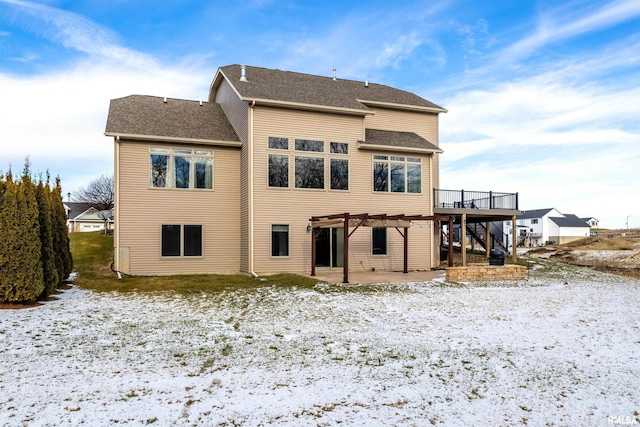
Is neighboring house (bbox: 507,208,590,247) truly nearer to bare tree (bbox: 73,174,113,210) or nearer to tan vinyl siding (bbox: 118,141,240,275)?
bare tree (bbox: 73,174,113,210)

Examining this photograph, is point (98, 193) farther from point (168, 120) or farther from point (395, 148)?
point (395, 148)

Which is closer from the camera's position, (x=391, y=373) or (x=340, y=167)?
(x=391, y=373)

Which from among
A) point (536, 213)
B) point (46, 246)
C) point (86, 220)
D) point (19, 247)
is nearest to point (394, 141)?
point (46, 246)

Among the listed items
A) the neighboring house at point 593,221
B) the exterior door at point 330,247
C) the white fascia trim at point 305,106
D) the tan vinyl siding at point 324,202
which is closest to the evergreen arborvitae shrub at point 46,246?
the tan vinyl siding at point 324,202

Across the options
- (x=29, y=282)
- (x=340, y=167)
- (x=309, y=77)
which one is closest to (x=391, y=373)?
(x=29, y=282)

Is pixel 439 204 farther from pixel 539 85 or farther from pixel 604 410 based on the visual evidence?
pixel 604 410

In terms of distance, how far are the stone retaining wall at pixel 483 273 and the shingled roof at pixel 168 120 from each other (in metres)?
8.81

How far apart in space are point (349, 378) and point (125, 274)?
1105 centimetres

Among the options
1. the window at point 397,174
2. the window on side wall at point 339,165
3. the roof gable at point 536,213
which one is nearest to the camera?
the window on side wall at point 339,165

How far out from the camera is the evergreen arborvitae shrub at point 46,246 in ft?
33.1

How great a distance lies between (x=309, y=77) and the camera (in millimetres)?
19812

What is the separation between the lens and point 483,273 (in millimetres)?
15086

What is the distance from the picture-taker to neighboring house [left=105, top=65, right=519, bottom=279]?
14.5m

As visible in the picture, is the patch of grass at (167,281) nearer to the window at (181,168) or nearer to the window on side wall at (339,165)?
the window at (181,168)
